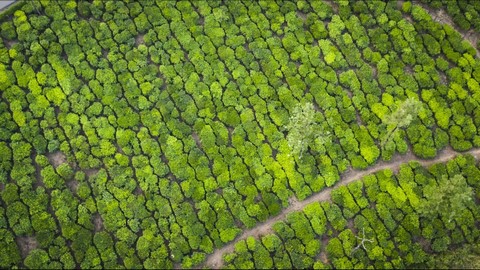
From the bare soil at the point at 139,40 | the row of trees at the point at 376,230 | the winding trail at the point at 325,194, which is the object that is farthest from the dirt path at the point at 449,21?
the bare soil at the point at 139,40

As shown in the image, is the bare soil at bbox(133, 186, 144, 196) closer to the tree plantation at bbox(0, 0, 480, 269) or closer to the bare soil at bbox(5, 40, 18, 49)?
the tree plantation at bbox(0, 0, 480, 269)

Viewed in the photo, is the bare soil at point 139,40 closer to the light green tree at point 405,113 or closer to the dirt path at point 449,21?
the light green tree at point 405,113

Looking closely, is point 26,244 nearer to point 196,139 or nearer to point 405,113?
point 196,139

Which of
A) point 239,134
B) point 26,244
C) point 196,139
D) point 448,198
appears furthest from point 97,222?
point 448,198

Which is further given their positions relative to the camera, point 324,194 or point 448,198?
point 324,194

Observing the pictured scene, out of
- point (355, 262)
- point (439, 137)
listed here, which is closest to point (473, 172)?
point (439, 137)
